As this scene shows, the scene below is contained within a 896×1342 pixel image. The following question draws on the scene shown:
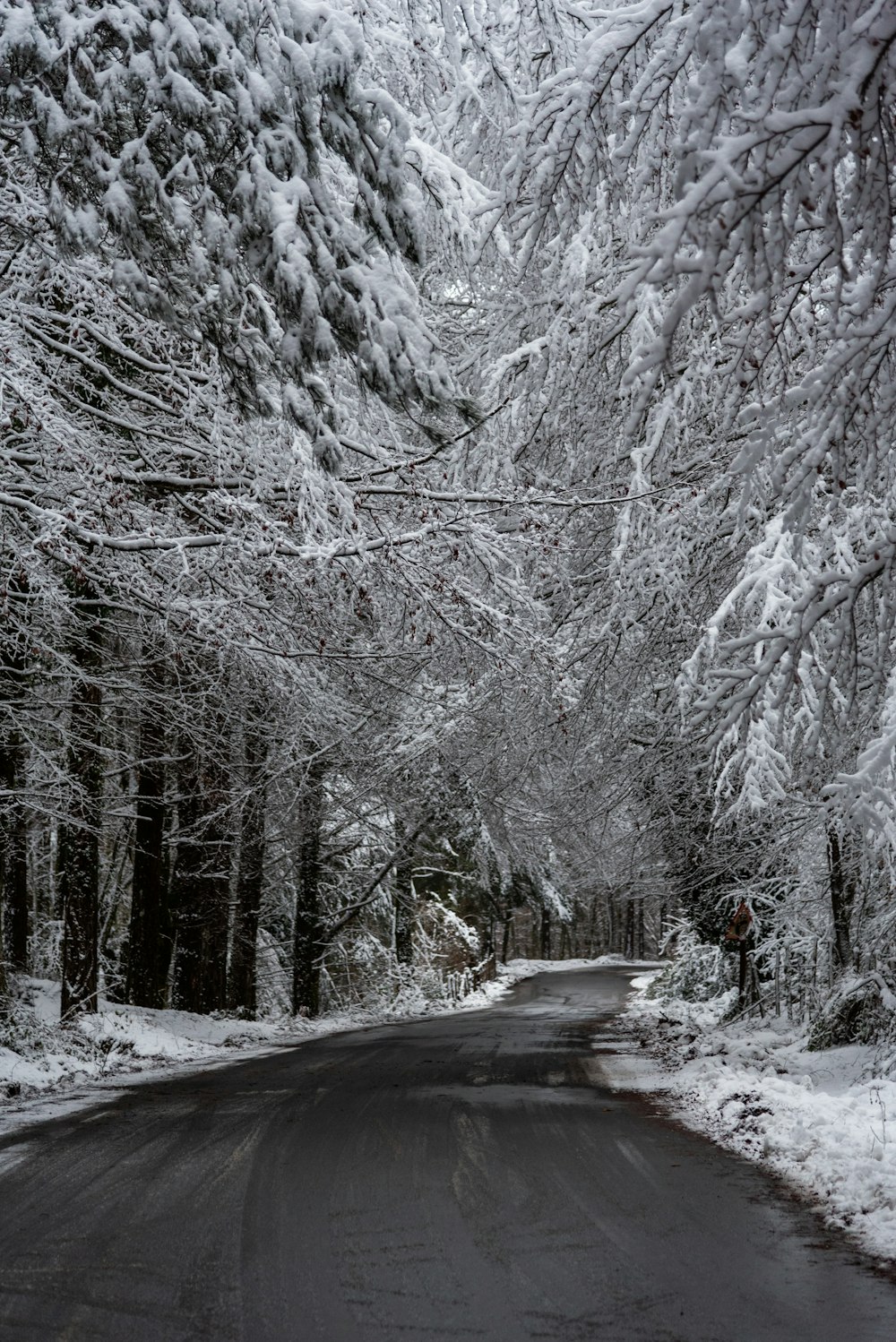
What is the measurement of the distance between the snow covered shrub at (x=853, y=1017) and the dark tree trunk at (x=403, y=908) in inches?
520

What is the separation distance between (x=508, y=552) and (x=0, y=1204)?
586cm

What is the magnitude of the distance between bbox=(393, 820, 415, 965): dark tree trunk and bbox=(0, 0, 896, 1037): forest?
29.8ft

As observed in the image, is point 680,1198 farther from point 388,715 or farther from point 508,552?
point 388,715

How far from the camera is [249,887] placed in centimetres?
2073

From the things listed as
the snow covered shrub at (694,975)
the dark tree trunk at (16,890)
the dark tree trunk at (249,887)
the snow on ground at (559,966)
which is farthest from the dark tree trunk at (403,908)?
the snow on ground at (559,966)

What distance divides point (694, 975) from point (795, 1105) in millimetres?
16061

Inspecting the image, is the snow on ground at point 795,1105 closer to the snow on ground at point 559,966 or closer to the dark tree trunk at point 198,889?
the dark tree trunk at point 198,889

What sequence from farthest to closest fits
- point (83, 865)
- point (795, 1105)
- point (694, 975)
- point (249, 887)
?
point (694, 975) → point (249, 887) → point (83, 865) → point (795, 1105)

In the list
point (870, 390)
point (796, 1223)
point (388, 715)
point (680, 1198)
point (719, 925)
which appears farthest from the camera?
point (719, 925)

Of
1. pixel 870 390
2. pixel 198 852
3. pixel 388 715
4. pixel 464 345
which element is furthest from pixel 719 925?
pixel 870 390

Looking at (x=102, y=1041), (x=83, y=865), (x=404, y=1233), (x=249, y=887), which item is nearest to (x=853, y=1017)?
(x=404, y=1233)

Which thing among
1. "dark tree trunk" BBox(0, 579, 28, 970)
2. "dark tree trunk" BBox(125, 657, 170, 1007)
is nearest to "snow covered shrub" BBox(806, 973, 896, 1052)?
"dark tree trunk" BBox(0, 579, 28, 970)

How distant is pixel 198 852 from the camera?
1936cm

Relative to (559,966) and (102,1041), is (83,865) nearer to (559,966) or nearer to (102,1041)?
(102,1041)
